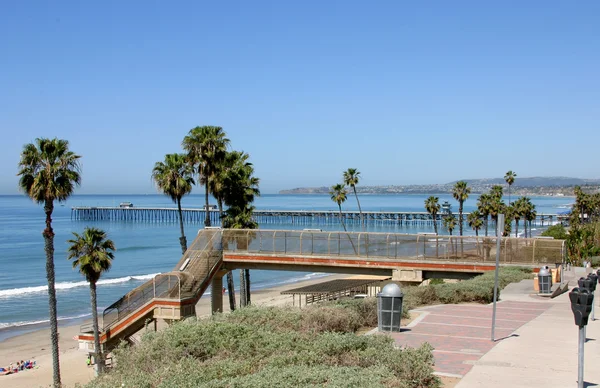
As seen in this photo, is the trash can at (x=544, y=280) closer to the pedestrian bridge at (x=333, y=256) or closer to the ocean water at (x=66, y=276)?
the pedestrian bridge at (x=333, y=256)

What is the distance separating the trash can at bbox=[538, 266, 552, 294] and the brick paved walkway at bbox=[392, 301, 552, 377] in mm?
1295

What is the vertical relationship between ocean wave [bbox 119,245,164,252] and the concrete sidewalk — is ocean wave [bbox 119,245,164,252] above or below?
below

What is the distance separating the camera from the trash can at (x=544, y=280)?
1909 centimetres

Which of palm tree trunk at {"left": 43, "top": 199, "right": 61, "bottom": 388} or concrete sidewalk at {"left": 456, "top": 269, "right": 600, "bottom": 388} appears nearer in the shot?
concrete sidewalk at {"left": 456, "top": 269, "right": 600, "bottom": 388}

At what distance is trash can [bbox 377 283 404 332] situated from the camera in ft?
42.2

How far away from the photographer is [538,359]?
10977mm

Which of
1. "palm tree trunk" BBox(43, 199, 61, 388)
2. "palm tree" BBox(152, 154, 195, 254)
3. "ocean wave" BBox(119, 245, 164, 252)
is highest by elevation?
"palm tree" BBox(152, 154, 195, 254)

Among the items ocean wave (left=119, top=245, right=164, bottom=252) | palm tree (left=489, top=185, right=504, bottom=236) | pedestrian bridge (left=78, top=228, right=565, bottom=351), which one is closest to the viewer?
pedestrian bridge (left=78, top=228, right=565, bottom=351)

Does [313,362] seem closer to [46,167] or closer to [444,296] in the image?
[444,296]

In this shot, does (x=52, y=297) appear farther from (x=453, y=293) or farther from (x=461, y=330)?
(x=461, y=330)

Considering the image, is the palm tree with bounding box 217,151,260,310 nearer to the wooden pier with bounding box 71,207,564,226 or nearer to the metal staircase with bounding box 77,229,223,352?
the metal staircase with bounding box 77,229,223,352

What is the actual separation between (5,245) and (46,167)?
256ft

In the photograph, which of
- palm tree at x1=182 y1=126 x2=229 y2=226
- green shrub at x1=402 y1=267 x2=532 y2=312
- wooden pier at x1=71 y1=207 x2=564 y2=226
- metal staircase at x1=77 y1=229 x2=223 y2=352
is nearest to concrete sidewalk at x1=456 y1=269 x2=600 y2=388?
green shrub at x1=402 y1=267 x2=532 y2=312

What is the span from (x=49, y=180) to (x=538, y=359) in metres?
20.8
